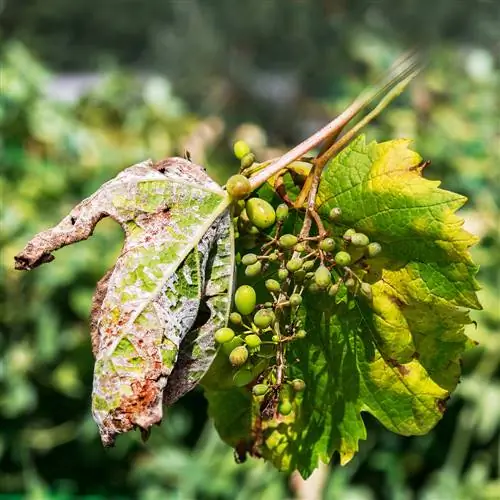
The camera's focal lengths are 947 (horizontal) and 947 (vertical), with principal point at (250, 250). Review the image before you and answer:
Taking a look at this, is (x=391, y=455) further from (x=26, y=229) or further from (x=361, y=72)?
(x=361, y=72)

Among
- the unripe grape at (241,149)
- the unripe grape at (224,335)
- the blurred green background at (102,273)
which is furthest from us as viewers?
the blurred green background at (102,273)

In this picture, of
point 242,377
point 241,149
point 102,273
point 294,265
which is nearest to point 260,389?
point 242,377

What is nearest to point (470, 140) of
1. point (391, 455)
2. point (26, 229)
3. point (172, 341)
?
point (391, 455)

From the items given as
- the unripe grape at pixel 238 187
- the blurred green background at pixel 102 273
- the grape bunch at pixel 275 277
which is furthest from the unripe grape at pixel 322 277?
the blurred green background at pixel 102 273

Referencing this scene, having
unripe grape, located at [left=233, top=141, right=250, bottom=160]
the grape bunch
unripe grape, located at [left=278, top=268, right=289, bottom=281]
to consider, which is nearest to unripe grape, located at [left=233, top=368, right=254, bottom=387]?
the grape bunch

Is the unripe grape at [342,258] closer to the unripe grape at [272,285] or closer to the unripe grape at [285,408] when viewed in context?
the unripe grape at [272,285]

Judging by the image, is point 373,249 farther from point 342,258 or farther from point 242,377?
point 242,377

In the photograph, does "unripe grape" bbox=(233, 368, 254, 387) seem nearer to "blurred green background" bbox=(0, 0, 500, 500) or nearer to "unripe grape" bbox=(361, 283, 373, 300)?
"unripe grape" bbox=(361, 283, 373, 300)

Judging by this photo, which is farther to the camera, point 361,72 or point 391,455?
point 361,72
